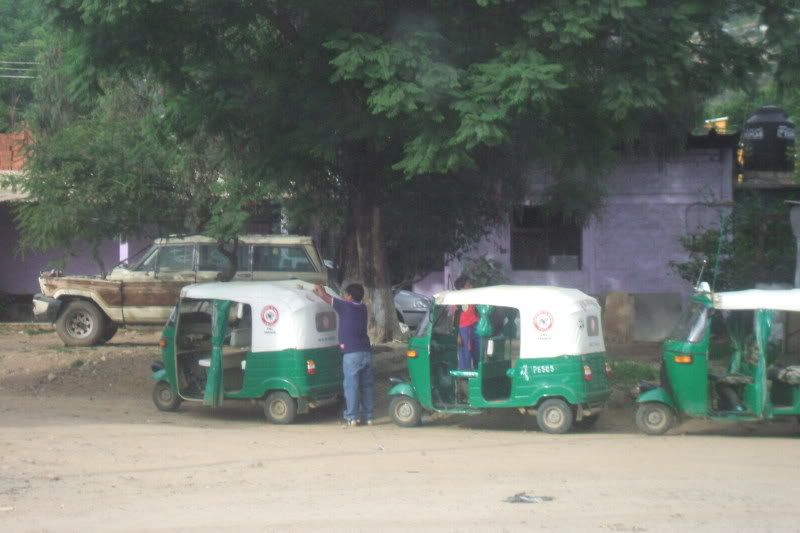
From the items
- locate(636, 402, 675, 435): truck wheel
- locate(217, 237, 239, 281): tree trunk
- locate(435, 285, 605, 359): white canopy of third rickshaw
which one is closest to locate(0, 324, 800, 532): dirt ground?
locate(636, 402, 675, 435): truck wheel

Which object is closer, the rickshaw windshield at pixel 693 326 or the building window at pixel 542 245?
the rickshaw windshield at pixel 693 326

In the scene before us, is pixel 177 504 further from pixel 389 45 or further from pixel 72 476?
pixel 389 45

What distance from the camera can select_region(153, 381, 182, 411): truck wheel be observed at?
Result: 14.1 metres

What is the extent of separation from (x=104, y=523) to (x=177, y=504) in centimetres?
72

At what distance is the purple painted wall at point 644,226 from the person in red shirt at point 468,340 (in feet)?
34.0

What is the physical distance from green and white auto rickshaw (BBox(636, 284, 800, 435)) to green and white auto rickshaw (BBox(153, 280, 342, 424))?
3.82 meters

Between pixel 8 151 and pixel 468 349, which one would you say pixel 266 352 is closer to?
pixel 468 349

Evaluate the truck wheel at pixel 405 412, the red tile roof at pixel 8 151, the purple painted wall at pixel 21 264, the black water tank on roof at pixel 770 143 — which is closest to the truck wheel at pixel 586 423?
→ the truck wheel at pixel 405 412

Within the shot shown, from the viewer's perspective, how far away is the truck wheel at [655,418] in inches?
475

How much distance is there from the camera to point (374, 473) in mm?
9750

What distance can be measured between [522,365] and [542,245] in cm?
1249

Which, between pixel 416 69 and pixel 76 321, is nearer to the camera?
pixel 416 69

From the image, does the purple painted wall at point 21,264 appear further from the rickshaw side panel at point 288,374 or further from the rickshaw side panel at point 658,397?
the rickshaw side panel at point 658,397

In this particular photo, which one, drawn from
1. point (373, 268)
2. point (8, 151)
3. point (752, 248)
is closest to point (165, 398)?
point (373, 268)
